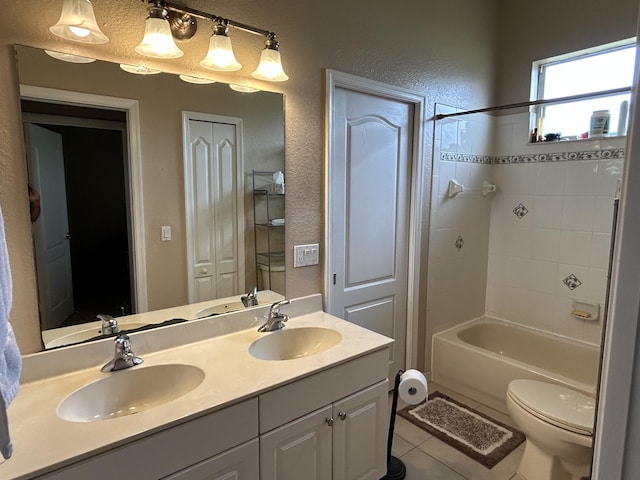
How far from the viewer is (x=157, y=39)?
4.58 feet

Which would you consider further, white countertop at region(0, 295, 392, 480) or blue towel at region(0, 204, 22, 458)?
white countertop at region(0, 295, 392, 480)

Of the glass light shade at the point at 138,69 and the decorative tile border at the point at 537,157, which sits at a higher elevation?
the glass light shade at the point at 138,69

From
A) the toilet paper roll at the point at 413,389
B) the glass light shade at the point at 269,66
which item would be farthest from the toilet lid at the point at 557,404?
the glass light shade at the point at 269,66

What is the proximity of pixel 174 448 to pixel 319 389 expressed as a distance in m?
0.56

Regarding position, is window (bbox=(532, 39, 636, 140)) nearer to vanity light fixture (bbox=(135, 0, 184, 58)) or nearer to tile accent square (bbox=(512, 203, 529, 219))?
tile accent square (bbox=(512, 203, 529, 219))

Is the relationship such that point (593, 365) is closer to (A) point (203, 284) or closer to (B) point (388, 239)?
(B) point (388, 239)

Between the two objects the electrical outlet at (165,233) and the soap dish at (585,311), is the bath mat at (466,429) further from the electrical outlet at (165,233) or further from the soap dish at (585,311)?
the electrical outlet at (165,233)

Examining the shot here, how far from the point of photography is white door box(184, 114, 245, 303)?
1688 mm

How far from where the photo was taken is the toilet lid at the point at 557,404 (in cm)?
173

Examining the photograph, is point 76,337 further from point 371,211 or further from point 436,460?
point 436,460

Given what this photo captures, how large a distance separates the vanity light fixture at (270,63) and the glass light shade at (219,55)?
5.5 inches

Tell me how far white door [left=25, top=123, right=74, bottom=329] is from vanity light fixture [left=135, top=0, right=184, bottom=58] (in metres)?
0.46

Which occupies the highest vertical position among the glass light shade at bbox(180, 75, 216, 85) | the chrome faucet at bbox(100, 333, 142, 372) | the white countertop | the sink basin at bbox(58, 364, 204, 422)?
the glass light shade at bbox(180, 75, 216, 85)

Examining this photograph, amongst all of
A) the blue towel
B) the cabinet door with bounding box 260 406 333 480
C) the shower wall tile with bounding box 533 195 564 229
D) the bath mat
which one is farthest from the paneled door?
the blue towel
